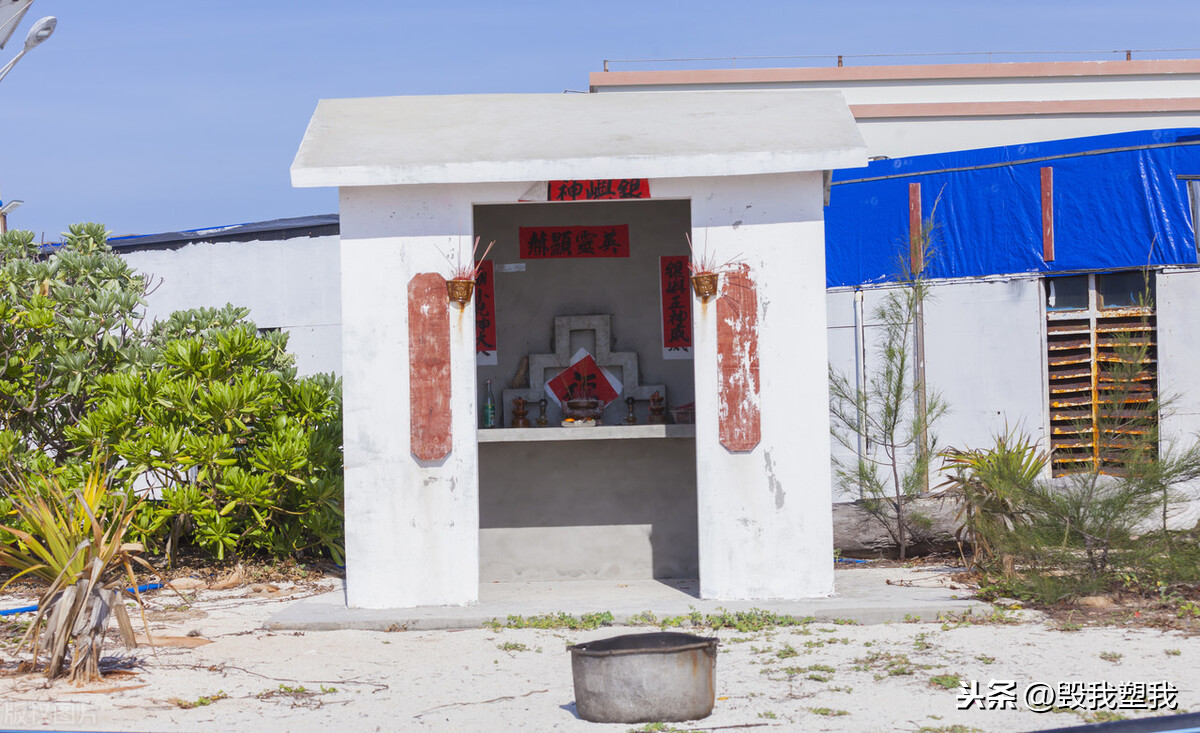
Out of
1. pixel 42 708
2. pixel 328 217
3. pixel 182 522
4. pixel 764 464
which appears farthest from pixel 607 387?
pixel 328 217

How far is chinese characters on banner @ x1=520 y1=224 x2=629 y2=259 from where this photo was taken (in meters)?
9.57

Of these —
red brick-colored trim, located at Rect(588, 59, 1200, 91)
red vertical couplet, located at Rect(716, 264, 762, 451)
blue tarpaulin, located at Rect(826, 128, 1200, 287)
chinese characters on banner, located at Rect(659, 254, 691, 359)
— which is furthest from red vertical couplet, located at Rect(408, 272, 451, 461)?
red brick-colored trim, located at Rect(588, 59, 1200, 91)

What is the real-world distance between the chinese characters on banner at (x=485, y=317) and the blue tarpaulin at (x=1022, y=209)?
3866mm

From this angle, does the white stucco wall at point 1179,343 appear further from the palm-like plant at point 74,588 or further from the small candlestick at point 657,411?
the palm-like plant at point 74,588

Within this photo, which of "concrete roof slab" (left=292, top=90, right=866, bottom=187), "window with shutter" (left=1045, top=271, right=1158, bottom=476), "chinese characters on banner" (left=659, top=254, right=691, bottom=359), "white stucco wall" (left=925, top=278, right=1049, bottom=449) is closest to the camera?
"concrete roof slab" (left=292, top=90, right=866, bottom=187)

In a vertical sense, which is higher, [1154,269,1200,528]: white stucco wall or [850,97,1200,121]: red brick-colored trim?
[850,97,1200,121]: red brick-colored trim

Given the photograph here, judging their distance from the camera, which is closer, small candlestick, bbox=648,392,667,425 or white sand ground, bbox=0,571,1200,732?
white sand ground, bbox=0,571,1200,732

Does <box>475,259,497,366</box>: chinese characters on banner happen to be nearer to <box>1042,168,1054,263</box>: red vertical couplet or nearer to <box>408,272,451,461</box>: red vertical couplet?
<box>408,272,451,461</box>: red vertical couplet

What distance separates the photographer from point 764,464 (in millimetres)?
7711

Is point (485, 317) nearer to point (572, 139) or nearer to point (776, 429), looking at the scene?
point (572, 139)

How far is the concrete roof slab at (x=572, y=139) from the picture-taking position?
759 centimetres

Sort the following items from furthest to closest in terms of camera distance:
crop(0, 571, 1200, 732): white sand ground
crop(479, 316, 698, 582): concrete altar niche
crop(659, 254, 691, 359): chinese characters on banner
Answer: crop(659, 254, 691, 359): chinese characters on banner < crop(479, 316, 698, 582): concrete altar niche < crop(0, 571, 1200, 732): white sand ground

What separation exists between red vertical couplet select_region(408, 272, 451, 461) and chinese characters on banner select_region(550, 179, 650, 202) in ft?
3.40

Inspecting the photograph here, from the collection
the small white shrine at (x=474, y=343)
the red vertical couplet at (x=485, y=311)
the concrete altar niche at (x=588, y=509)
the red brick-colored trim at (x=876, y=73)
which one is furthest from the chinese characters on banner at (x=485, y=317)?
the red brick-colored trim at (x=876, y=73)
